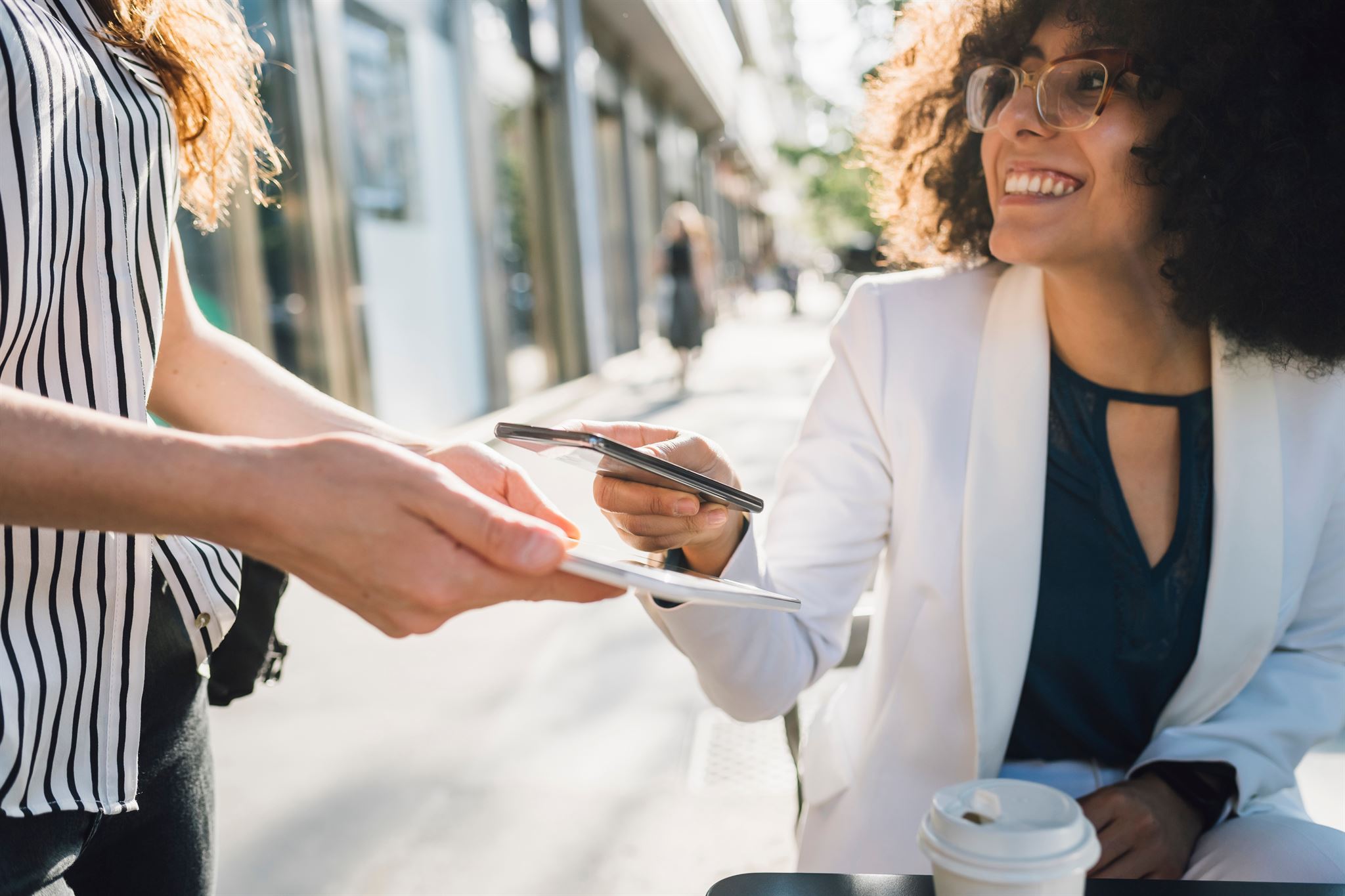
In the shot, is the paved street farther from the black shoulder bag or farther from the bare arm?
the bare arm

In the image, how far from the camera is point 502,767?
311cm

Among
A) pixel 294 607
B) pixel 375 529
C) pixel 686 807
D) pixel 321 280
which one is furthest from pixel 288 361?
pixel 375 529

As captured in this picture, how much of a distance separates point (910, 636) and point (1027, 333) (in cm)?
49

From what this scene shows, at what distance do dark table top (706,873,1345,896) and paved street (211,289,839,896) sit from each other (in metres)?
0.64

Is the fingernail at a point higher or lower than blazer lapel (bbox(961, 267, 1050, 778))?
higher

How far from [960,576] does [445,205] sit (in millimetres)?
7308

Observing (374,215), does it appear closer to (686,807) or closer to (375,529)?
(686,807)

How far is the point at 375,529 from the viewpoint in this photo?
780mm

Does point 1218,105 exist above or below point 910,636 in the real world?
above

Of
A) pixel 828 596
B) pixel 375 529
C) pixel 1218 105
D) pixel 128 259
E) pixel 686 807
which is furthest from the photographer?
pixel 686 807

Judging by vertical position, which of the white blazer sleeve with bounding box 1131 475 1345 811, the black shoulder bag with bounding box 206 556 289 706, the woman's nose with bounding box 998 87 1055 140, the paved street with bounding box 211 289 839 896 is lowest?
the paved street with bounding box 211 289 839 896

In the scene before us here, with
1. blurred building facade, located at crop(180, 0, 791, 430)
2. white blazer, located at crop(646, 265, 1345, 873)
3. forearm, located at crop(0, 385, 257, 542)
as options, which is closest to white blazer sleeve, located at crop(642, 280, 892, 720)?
white blazer, located at crop(646, 265, 1345, 873)

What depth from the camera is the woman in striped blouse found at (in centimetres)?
77

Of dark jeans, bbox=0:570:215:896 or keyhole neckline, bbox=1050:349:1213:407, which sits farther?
keyhole neckline, bbox=1050:349:1213:407
